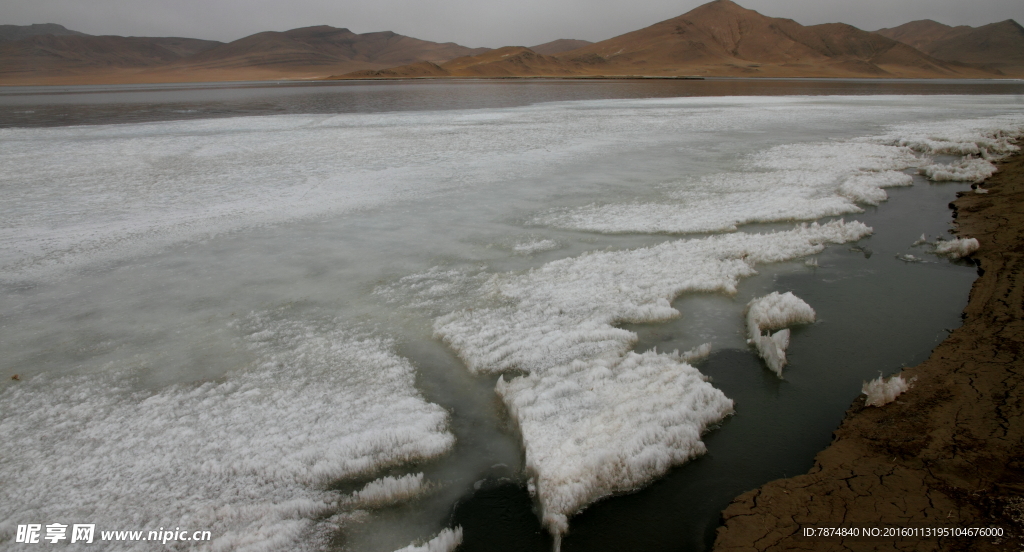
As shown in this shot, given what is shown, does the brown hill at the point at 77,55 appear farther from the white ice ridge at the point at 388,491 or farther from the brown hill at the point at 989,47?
the brown hill at the point at 989,47

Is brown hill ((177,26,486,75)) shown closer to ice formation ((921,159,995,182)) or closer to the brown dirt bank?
ice formation ((921,159,995,182))

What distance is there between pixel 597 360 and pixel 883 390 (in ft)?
5.79

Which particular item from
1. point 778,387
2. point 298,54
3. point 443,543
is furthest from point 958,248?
point 298,54

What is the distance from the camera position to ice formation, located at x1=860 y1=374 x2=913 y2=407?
326 cm

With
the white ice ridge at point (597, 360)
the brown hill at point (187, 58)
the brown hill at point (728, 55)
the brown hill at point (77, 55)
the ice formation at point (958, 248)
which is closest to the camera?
the white ice ridge at point (597, 360)

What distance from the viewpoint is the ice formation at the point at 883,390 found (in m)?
3.26

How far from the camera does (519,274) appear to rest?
541 cm

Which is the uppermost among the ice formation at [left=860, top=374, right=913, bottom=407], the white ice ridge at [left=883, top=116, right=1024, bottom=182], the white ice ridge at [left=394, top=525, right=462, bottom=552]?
the white ice ridge at [left=883, top=116, right=1024, bottom=182]

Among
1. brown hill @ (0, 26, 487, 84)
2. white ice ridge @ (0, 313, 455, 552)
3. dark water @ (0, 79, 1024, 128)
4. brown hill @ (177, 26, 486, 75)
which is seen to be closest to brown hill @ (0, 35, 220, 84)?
brown hill @ (0, 26, 487, 84)

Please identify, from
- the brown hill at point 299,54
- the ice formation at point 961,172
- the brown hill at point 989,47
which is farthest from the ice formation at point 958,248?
the brown hill at point 989,47

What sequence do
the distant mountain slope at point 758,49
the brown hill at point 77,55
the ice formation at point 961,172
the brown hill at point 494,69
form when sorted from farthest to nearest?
the brown hill at point 77,55 → the distant mountain slope at point 758,49 → the brown hill at point 494,69 → the ice formation at point 961,172

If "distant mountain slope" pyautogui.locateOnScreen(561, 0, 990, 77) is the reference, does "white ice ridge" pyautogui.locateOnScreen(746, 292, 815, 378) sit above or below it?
below

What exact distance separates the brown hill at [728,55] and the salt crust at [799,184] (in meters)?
87.6

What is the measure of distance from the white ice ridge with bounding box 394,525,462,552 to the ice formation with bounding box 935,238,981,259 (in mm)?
6257
